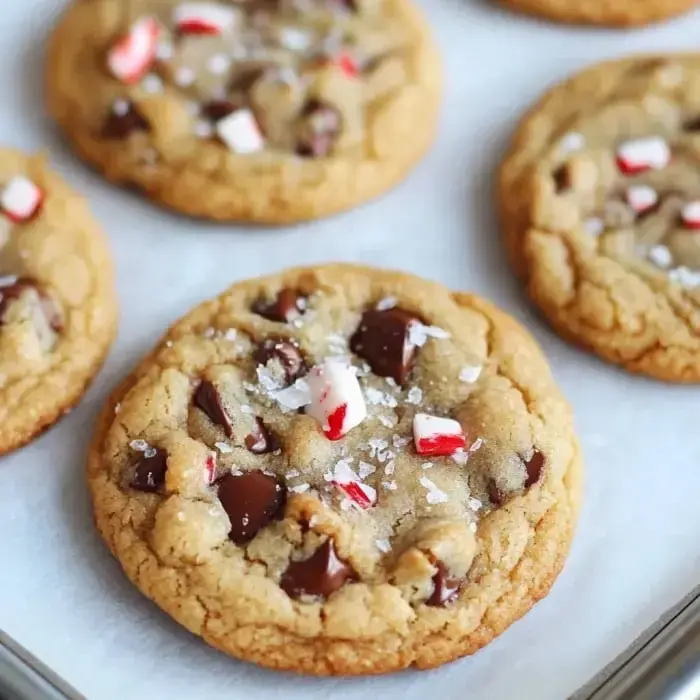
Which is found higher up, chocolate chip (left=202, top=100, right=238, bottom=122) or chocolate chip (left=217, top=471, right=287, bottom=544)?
chocolate chip (left=202, top=100, right=238, bottom=122)

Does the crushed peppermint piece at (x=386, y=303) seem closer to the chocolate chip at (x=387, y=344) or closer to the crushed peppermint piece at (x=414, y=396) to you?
the chocolate chip at (x=387, y=344)

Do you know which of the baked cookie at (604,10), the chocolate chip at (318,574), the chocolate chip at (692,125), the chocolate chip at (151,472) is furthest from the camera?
the baked cookie at (604,10)

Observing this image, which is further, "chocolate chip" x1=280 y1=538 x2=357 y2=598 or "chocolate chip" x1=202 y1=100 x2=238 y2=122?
"chocolate chip" x1=202 y1=100 x2=238 y2=122

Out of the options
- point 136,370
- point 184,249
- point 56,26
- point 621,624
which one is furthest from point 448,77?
point 621,624

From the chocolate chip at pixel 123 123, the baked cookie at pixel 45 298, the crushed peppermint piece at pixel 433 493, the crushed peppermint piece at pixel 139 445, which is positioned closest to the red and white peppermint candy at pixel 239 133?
the chocolate chip at pixel 123 123

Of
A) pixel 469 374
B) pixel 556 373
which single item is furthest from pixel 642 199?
pixel 469 374

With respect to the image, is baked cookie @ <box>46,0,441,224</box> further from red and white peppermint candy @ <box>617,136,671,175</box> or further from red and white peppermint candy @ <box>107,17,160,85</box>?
red and white peppermint candy @ <box>617,136,671,175</box>

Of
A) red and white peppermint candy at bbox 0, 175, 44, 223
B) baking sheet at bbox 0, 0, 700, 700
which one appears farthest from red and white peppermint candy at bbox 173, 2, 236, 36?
red and white peppermint candy at bbox 0, 175, 44, 223
